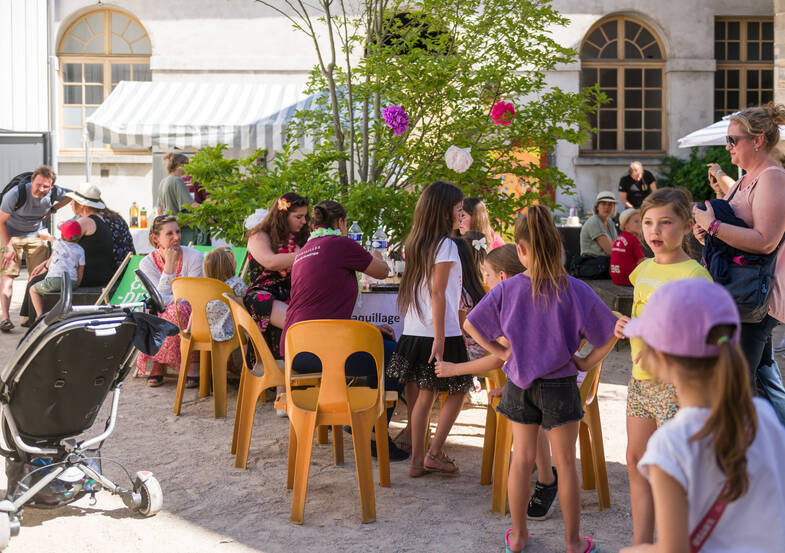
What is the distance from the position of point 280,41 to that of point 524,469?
15602mm

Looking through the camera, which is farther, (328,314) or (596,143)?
(596,143)

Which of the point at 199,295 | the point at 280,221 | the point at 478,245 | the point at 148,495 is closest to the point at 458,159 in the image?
the point at 478,245

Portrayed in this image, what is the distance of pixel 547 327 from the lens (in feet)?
→ 11.7

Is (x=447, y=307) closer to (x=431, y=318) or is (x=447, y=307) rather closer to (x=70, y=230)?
(x=431, y=318)

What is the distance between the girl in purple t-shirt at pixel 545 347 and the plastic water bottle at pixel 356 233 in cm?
290

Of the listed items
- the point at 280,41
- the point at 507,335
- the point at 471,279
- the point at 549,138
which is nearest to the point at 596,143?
the point at 280,41

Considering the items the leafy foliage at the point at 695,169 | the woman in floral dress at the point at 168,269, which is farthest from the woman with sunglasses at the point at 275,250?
the leafy foliage at the point at 695,169

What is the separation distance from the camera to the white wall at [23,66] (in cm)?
1788

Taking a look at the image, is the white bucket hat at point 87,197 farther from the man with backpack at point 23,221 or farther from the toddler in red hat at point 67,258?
the man with backpack at point 23,221

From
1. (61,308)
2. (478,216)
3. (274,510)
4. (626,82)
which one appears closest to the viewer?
(61,308)

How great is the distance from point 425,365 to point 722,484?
308 centimetres

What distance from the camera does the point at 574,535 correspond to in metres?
3.59

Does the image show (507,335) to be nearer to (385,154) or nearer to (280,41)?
(385,154)

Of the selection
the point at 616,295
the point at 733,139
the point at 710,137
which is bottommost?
→ the point at 616,295
